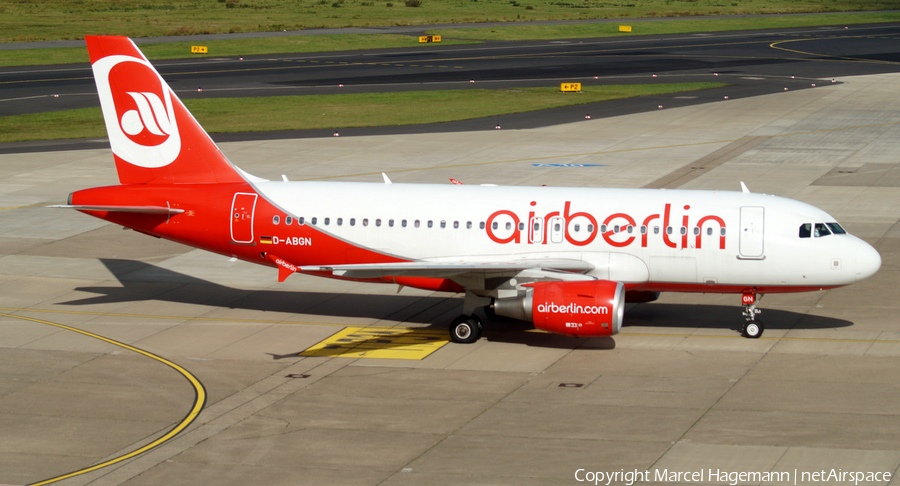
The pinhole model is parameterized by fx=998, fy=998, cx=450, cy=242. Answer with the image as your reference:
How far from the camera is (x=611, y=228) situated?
29188 millimetres

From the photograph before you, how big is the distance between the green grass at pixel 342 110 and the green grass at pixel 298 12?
2091 inches

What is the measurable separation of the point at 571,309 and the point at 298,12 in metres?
136

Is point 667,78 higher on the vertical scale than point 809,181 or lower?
higher

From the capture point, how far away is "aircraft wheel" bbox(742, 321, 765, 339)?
96.4 feet

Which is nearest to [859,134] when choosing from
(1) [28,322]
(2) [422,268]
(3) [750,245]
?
(3) [750,245]

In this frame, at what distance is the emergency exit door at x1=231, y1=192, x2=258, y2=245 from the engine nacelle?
8.97 metres

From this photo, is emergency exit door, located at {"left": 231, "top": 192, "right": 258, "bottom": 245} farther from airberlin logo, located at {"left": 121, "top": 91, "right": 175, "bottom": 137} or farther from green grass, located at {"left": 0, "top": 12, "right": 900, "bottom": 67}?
green grass, located at {"left": 0, "top": 12, "right": 900, "bottom": 67}

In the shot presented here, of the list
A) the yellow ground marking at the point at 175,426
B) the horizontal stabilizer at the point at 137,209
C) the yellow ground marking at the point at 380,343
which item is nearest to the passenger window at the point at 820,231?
the yellow ground marking at the point at 380,343

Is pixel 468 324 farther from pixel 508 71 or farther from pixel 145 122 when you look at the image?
pixel 508 71

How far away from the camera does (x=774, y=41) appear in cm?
11950

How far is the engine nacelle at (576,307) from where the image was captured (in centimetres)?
2700

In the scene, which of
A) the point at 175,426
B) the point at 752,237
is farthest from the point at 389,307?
the point at 752,237

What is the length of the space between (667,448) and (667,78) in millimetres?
70571

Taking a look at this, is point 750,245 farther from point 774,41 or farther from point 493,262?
point 774,41
